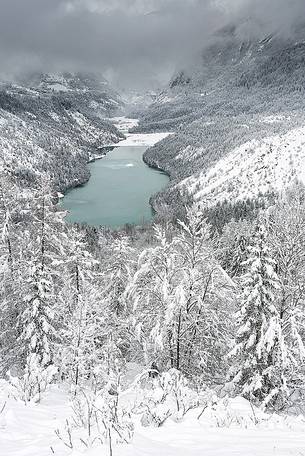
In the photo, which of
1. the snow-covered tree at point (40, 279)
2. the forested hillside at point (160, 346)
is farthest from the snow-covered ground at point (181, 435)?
the snow-covered tree at point (40, 279)

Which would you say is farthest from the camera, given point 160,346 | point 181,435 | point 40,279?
point 40,279

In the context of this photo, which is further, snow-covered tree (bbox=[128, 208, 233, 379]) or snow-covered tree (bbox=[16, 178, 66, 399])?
snow-covered tree (bbox=[16, 178, 66, 399])

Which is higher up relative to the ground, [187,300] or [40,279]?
[40,279]

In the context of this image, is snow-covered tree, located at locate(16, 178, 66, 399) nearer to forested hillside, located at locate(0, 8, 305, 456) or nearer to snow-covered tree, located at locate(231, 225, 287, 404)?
forested hillside, located at locate(0, 8, 305, 456)

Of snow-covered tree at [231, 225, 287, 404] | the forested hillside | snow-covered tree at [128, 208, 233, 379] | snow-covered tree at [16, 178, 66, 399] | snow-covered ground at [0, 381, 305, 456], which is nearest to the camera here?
snow-covered ground at [0, 381, 305, 456]

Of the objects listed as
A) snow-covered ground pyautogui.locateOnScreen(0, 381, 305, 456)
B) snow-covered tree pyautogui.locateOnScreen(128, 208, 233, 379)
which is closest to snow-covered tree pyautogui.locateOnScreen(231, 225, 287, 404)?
snow-covered tree pyautogui.locateOnScreen(128, 208, 233, 379)

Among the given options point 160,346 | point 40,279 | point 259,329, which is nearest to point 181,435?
point 160,346

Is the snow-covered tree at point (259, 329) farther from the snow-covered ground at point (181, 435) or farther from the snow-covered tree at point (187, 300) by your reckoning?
the snow-covered ground at point (181, 435)

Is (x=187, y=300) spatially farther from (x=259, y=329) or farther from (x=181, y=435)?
(x=181, y=435)

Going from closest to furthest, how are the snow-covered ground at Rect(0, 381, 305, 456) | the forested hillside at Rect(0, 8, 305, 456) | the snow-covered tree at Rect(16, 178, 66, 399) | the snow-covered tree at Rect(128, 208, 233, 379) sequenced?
the snow-covered ground at Rect(0, 381, 305, 456) → the forested hillside at Rect(0, 8, 305, 456) → the snow-covered tree at Rect(128, 208, 233, 379) → the snow-covered tree at Rect(16, 178, 66, 399)
